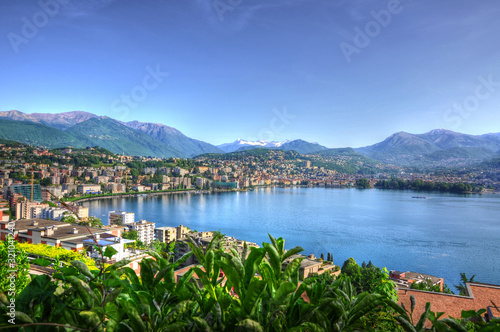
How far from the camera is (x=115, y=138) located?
3873 inches

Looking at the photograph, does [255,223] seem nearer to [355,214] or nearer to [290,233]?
[290,233]

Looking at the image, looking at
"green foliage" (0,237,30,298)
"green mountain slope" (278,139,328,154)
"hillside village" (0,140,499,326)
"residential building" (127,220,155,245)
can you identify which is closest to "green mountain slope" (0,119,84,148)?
"hillside village" (0,140,499,326)

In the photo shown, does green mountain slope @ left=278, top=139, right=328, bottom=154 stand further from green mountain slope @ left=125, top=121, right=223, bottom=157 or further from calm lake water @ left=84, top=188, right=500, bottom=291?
calm lake water @ left=84, top=188, right=500, bottom=291

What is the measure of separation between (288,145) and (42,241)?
477 ft

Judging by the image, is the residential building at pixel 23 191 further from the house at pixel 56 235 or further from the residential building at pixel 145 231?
the house at pixel 56 235

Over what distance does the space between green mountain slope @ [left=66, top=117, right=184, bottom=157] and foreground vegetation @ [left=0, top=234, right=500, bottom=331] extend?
92.7 metres

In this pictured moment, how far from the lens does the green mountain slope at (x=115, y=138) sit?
3487 inches

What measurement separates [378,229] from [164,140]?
134 metres

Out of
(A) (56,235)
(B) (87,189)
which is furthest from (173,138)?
(A) (56,235)

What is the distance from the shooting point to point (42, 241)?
22.0 feet

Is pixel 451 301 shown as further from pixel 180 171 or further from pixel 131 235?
pixel 180 171

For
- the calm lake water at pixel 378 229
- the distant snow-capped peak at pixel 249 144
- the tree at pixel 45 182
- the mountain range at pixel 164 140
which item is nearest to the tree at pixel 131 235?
the calm lake water at pixel 378 229

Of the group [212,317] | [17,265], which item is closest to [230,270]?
[212,317]

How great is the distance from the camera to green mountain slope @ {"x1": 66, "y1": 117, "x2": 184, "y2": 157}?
8856cm
